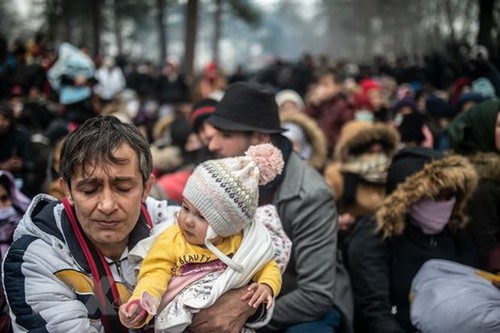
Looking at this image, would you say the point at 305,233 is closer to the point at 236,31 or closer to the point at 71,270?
the point at 71,270

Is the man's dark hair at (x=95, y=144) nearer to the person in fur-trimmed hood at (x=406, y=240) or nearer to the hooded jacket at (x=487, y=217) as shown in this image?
the person in fur-trimmed hood at (x=406, y=240)

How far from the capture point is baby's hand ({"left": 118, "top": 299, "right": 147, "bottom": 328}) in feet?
6.72

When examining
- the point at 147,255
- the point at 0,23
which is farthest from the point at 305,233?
the point at 0,23

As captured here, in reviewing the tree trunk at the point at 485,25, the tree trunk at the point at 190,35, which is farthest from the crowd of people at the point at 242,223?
the tree trunk at the point at 190,35

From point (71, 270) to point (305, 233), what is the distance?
154 cm

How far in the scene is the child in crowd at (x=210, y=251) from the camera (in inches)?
90.1

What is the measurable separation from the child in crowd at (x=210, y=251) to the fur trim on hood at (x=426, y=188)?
1.20 m

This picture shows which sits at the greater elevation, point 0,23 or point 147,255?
point 0,23

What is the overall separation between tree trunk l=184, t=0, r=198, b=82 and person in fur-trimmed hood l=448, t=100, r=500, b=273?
39.2ft

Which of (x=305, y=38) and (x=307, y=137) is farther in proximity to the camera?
(x=305, y=38)

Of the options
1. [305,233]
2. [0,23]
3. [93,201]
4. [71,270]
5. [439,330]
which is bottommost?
[439,330]

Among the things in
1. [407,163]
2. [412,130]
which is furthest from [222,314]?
[412,130]

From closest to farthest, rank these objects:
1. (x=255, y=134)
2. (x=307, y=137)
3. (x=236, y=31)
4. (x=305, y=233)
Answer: (x=305, y=233), (x=255, y=134), (x=307, y=137), (x=236, y=31)

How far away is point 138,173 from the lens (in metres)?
2.24
